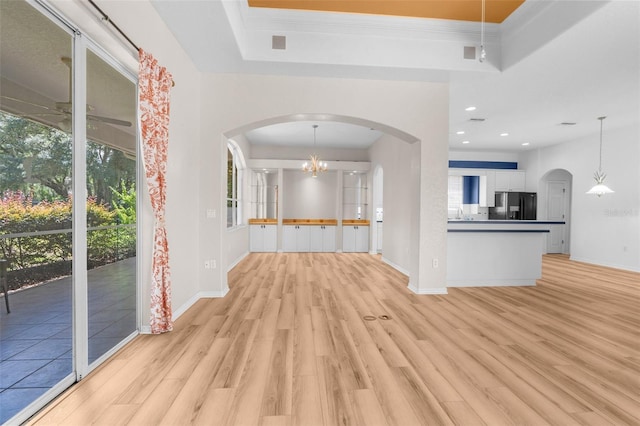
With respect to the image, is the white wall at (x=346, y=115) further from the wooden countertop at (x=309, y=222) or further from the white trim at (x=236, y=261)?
the wooden countertop at (x=309, y=222)

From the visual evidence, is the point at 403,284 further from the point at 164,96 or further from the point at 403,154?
the point at 164,96

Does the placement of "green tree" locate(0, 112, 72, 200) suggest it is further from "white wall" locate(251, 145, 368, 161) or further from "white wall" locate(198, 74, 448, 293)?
"white wall" locate(251, 145, 368, 161)

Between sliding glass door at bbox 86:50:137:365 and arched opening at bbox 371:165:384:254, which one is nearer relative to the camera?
sliding glass door at bbox 86:50:137:365

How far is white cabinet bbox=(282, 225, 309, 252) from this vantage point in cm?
→ 858

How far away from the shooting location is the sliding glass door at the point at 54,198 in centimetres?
174

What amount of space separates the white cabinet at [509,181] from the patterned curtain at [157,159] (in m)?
9.24

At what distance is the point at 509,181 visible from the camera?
29.8ft

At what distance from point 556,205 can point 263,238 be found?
8.66 meters

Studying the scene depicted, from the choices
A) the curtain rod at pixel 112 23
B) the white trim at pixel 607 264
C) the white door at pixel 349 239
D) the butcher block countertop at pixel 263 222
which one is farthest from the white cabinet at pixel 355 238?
the curtain rod at pixel 112 23

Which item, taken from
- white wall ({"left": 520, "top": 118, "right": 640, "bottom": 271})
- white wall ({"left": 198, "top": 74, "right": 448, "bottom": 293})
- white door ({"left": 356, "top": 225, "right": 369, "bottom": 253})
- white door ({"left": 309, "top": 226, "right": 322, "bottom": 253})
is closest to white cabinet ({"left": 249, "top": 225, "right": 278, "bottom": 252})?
white door ({"left": 309, "top": 226, "right": 322, "bottom": 253})

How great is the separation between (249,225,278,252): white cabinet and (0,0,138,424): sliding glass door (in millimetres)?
5726

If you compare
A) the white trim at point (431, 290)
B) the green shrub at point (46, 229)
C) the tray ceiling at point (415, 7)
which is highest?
the tray ceiling at point (415, 7)

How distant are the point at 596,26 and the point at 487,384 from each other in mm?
3530

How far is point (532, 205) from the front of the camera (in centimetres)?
873
